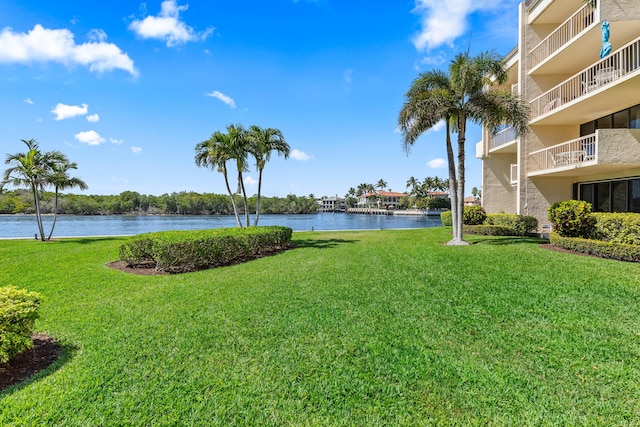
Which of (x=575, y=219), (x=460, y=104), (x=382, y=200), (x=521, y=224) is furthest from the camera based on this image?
(x=382, y=200)

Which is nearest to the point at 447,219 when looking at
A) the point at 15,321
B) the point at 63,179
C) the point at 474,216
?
the point at 474,216

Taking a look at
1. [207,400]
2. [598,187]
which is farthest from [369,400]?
[598,187]

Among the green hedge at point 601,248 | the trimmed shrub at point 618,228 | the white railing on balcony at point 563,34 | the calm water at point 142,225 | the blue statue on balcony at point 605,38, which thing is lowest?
the calm water at point 142,225

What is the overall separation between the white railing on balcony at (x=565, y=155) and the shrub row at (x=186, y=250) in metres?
12.6

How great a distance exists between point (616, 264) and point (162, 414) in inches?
394

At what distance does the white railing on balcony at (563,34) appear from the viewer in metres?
12.0

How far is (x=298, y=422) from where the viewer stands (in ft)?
8.93

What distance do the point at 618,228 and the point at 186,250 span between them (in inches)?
493

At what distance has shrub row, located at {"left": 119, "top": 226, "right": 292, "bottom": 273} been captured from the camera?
8828mm

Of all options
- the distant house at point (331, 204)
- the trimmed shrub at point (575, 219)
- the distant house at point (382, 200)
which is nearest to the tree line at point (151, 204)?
the distant house at point (382, 200)

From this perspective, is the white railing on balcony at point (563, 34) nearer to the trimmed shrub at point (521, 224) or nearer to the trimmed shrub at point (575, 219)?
the trimmed shrub at point (575, 219)

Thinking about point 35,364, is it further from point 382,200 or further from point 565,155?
point 382,200

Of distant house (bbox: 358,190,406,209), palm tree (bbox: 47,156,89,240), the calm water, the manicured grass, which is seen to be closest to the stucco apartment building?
the manicured grass

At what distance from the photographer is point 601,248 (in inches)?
341
